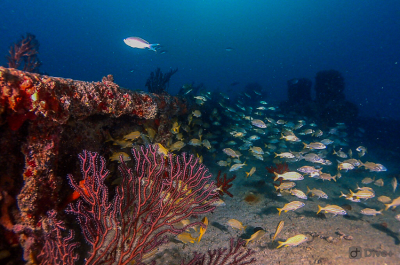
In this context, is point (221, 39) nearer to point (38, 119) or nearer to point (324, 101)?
point (324, 101)

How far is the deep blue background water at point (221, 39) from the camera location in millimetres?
105500

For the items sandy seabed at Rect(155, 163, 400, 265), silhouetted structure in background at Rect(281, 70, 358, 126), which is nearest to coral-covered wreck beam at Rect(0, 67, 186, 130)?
sandy seabed at Rect(155, 163, 400, 265)

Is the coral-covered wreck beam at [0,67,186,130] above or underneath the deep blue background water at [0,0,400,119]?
underneath

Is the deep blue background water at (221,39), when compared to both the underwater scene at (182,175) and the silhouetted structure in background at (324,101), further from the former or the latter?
the underwater scene at (182,175)

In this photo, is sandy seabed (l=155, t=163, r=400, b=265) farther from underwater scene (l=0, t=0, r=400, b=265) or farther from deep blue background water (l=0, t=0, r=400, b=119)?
deep blue background water (l=0, t=0, r=400, b=119)

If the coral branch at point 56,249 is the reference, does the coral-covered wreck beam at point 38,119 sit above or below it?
above

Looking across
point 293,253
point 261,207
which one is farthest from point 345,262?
point 261,207

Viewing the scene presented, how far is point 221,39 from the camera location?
141 meters

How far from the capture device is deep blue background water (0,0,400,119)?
106m

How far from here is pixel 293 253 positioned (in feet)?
14.2

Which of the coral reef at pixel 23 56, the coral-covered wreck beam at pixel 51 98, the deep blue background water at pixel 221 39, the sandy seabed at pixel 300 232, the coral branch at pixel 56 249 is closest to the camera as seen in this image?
the coral-covered wreck beam at pixel 51 98

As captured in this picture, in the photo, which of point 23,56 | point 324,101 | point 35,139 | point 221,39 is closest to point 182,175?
point 35,139

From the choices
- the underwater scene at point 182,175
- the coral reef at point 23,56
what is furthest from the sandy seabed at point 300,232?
the coral reef at point 23,56

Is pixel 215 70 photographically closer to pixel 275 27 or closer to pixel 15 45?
pixel 275 27
